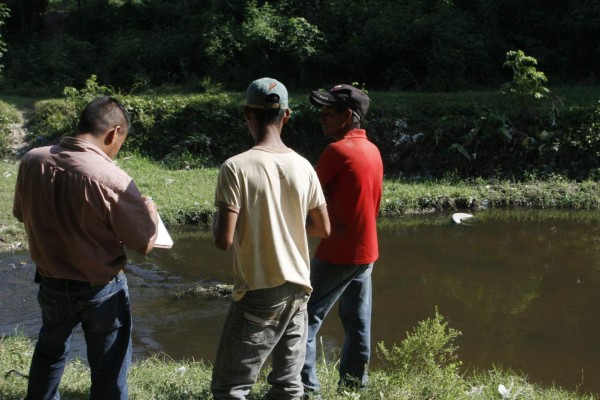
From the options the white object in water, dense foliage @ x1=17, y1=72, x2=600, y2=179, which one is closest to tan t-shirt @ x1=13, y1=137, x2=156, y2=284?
the white object in water

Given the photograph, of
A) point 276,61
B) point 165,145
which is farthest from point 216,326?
point 276,61

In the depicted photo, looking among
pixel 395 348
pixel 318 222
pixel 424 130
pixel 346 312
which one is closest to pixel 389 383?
pixel 395 348

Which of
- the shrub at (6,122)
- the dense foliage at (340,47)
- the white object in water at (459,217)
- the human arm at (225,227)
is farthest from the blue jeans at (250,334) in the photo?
the dense foliage at (340,47)

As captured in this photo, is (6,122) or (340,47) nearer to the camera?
(6,122)

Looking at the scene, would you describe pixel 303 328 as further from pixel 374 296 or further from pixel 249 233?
pixel 374 296

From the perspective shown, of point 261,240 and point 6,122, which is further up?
point 261,240

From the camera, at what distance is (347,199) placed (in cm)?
372

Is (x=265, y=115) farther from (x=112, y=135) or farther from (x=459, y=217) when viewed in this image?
(x=459, y=217)

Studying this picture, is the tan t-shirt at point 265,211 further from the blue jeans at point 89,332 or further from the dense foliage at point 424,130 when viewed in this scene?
the dense foliage at point 424,130

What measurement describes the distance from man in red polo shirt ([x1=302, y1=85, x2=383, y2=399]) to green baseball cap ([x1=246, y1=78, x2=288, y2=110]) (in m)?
0.64

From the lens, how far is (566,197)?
11.4m

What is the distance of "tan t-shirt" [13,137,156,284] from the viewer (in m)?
3.08

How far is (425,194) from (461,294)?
4028 millimetres

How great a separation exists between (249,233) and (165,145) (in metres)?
11.9
